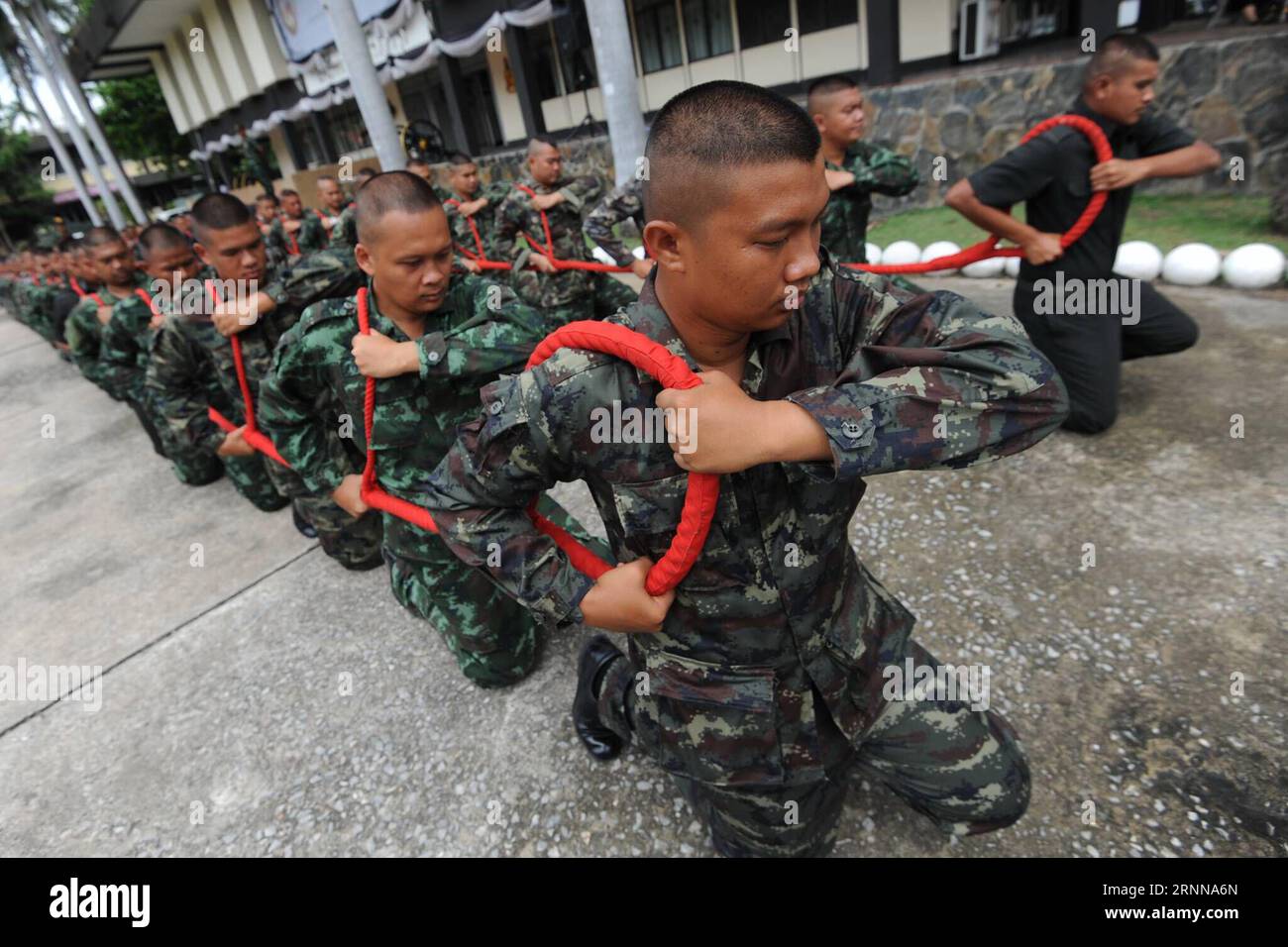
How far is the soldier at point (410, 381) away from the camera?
2.38 metres

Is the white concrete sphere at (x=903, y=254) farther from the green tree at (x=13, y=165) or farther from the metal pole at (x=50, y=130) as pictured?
the green tree at (x=13, y=165)

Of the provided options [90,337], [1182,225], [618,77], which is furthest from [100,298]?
[1182,225]

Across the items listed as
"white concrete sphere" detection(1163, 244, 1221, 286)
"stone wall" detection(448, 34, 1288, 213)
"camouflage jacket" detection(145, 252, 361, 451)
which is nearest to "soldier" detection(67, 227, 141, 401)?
"camouflage jacket" detection(145, 252, 361, 451)

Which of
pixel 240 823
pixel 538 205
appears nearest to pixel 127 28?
pixel 538 205

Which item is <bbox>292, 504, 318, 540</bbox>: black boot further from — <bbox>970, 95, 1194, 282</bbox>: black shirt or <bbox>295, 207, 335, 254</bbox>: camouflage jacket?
<bbox>295, 207, 335, 254</bbox>: camouflage jacket

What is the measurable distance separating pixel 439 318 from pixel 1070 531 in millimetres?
2782

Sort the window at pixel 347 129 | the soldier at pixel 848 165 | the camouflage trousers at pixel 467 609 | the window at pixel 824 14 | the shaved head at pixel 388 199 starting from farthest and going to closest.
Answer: the window at pixel 347 129 < the window at pixel 824 14 < the soldier at pixel 848 165 < the camouflage trousers at pixel 467 609 < the shaved head at pixel 388 199

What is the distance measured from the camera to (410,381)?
261cm

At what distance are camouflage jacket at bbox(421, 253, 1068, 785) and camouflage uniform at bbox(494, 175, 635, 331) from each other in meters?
4.29

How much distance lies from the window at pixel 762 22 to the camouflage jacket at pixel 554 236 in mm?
7159

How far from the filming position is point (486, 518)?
5.60 feet

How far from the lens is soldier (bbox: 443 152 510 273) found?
24.0 feet

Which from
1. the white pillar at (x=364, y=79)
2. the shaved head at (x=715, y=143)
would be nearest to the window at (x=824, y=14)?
the white pillar at (x=364, y=79)
